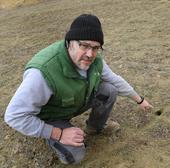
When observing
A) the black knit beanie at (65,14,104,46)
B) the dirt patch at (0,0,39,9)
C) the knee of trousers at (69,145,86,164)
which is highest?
the black knit beanie at (65,14,104,46)

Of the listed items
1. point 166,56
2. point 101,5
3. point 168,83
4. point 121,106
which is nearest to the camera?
point 121,106

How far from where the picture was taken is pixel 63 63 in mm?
2752

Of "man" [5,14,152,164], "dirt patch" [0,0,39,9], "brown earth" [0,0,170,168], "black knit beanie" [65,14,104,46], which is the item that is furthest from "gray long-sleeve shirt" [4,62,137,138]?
"dirt patch" [0,0,39,9]

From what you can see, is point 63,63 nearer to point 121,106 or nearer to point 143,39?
point 121,106

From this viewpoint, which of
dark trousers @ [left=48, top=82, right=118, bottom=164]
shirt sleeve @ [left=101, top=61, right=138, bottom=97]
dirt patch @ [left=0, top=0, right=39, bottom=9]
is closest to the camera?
dark trousers @ [left=48, top=82, right=118, bottom=164]

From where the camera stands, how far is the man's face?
8.70 feet

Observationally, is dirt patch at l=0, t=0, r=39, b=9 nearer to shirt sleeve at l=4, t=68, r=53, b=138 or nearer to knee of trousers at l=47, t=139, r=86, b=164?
knee of trousers at l=47, t=139, r=86, b=164

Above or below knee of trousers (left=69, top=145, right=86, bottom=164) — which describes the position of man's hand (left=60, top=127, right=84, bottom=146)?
above

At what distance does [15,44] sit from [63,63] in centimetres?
372

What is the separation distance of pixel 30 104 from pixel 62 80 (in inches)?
11.5

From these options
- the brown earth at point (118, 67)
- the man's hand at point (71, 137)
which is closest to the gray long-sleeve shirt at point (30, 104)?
the man's hand at point (71, 137)

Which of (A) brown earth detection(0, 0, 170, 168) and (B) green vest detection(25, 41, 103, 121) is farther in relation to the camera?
(A) brown earth detection(0, 0, 170, 168)

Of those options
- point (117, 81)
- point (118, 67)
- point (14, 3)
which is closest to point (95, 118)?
point (117, 81)

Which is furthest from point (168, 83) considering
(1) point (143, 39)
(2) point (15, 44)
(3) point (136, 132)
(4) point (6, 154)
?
(2) point (15, 44)
